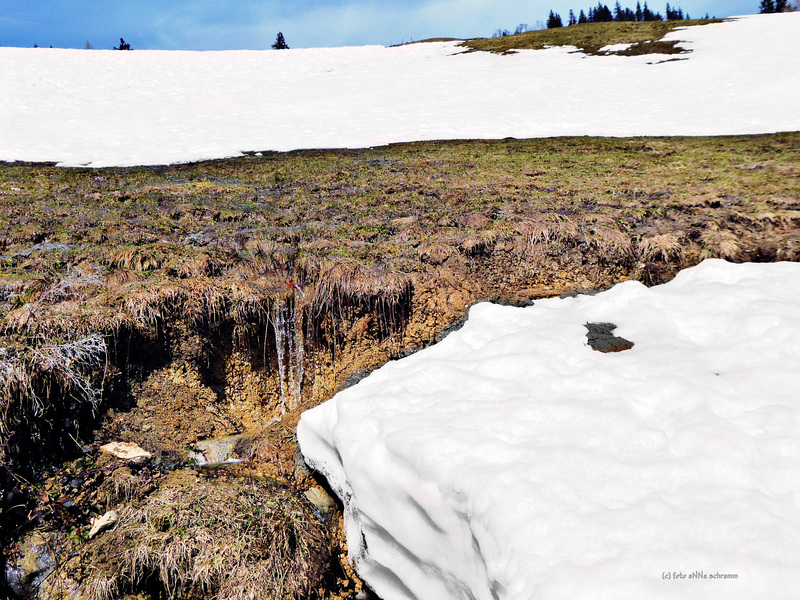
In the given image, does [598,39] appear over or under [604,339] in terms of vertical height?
over

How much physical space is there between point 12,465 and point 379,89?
745 inches

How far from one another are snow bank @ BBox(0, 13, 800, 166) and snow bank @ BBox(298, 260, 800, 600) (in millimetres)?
9951

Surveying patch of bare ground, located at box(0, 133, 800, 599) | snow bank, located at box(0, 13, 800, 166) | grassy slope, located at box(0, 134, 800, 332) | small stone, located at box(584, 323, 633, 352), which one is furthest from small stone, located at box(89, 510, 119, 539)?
snow bank, located at box(0, 13, 800, 166)

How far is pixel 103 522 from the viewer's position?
3.97 m

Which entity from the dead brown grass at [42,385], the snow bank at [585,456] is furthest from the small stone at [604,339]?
the dead brown grass at [42,385]

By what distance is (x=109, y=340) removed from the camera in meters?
4.62

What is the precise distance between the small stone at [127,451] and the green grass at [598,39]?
26130mm

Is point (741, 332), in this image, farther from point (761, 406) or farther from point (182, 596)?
point (182, 596)

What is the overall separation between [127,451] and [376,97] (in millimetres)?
16985

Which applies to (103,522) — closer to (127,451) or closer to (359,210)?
(127,451)

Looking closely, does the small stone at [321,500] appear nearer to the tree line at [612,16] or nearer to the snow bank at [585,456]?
the snow bank at [585,456]

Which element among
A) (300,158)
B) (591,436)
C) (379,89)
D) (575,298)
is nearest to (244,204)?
(300,158)

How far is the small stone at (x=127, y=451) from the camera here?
14.4 feet

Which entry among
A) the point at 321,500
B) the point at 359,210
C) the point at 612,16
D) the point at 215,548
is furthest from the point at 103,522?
the point at 612,16
